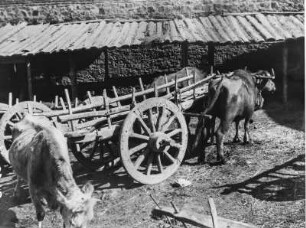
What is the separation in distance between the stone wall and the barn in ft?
1.03

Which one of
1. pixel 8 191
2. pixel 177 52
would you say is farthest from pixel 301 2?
pixel 8 191

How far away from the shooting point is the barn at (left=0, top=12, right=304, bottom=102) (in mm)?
10891

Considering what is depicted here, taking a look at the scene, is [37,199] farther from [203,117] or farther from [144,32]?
[144,32]

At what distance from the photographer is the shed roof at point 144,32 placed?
Answer: 10172 mm

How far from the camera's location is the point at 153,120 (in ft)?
21.2

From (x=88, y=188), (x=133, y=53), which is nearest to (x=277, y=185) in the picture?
(x=88, y=188)

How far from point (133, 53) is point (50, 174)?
864 cm

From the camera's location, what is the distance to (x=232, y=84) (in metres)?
7.21

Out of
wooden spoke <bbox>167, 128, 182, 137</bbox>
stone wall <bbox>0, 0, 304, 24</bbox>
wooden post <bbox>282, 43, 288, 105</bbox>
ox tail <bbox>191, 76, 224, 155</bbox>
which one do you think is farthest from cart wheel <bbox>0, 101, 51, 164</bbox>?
wooden post <bbox>282, 43, 288, 105</bbox>

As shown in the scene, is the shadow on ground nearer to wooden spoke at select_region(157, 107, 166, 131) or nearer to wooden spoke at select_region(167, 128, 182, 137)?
wooden spoke at select_region(167, 128, 182, 137)

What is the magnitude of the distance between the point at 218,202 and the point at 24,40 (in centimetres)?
810

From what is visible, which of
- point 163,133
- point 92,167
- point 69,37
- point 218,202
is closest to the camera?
point 218,202

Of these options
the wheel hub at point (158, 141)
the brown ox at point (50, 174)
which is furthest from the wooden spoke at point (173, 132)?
the brown ox at point (50, 174)

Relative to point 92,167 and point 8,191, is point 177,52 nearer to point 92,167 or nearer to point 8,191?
point 92,167
